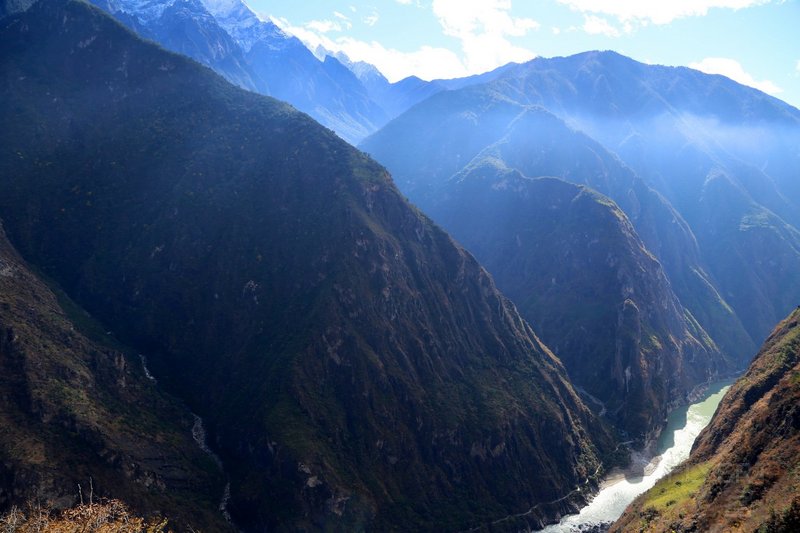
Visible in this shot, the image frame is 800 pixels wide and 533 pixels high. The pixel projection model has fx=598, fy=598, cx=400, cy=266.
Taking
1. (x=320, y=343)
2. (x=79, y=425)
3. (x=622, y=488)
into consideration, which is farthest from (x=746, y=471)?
(x=79, y=425)

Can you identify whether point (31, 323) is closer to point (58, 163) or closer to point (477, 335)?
point (58, 163)

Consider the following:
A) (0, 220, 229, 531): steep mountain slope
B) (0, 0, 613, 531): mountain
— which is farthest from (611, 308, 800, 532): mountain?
(0, 220, 229, 531): steep mountain slope

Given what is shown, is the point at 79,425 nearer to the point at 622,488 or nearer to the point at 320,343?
the point at 320,343

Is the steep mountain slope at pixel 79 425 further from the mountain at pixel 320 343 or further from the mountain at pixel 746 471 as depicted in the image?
the mountain at pixel 746 471

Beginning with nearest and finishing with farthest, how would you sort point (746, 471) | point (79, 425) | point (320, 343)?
point (746, 471) → point (79, 425) → point (320, 343)

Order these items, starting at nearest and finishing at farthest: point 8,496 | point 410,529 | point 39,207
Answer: point 8,496 < point 410,529 < point 39,207

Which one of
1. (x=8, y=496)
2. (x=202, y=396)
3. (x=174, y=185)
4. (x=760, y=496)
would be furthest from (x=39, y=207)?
(x=760, y=496)

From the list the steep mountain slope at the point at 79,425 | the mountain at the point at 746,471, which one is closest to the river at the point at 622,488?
the mountain at the point at 746,471
